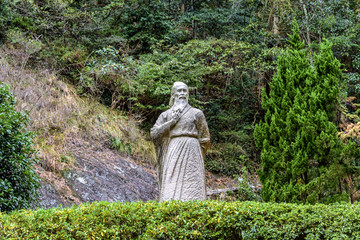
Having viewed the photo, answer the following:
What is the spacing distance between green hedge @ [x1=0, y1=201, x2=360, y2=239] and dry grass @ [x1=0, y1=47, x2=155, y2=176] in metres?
5.50

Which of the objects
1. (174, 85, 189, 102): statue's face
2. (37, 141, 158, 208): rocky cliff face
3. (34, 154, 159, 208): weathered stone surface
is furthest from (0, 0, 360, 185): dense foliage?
(174, 85, 189, 102): statue's face

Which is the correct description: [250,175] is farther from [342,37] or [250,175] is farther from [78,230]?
[78,230]

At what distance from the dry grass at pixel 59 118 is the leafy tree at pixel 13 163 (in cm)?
361

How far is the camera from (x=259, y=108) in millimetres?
17594

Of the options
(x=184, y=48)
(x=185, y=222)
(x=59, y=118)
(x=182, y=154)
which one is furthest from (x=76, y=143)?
(x=185, y=222)

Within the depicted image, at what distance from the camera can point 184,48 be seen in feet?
48.8

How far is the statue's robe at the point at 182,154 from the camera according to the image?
18.6ft

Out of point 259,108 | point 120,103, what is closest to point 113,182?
point 120,103

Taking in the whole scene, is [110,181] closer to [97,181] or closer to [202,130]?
[97,181]

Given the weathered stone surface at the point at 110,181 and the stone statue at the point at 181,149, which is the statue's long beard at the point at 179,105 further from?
the weathered stone surface at the point at 110,181

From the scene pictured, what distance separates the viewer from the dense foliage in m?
14.0

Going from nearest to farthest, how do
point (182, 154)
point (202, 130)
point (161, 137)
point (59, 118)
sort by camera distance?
point (182, 154) → point (161, 137) → point (202, 130) → point (59, 118)

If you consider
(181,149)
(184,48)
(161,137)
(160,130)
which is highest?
(184,48)

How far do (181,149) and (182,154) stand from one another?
0.08 metres
